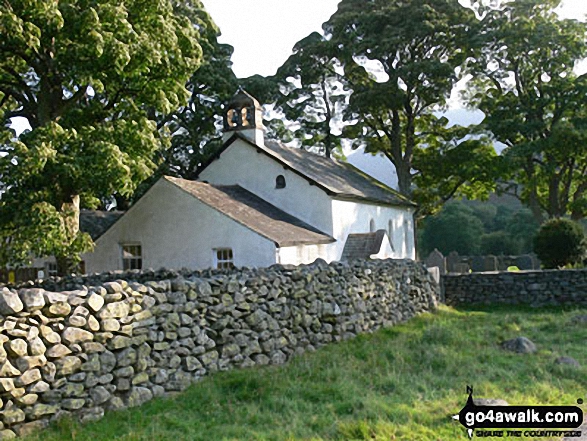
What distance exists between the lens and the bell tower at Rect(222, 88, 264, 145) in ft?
81.3

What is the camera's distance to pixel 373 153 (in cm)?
3906

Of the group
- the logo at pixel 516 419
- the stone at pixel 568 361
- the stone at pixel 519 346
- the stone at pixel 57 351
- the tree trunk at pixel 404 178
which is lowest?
the logo at pixel 516 419

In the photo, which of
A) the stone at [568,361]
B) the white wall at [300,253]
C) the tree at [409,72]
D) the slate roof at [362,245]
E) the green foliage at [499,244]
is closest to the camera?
the stone at [568,361]

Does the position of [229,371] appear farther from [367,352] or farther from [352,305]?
[352,305]

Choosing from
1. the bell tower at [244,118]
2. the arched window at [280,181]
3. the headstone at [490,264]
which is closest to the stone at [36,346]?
the arched window at [280,181]

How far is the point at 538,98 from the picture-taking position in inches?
1261

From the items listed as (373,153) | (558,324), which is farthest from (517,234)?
(558,324)

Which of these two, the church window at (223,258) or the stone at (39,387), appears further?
the church window at (223,258)

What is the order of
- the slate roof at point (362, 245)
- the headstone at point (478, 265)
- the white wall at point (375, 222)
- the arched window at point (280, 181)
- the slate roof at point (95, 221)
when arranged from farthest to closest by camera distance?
1. the headstone at point (478, 265)
2. the slate roof at point (95, 221)
3. the arched window at point (280, 181)
4. the white wall at point (375, 222)
5. the slate roof at point (362, 245)

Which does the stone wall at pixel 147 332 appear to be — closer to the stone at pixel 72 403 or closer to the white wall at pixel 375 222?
the stone at pixel 72 403

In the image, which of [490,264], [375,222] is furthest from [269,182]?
[490,264]

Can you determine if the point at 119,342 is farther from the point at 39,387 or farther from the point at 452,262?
the point at 452,262

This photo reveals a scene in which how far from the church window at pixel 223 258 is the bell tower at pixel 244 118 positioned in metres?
6.93

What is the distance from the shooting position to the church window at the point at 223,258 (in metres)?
19.3
